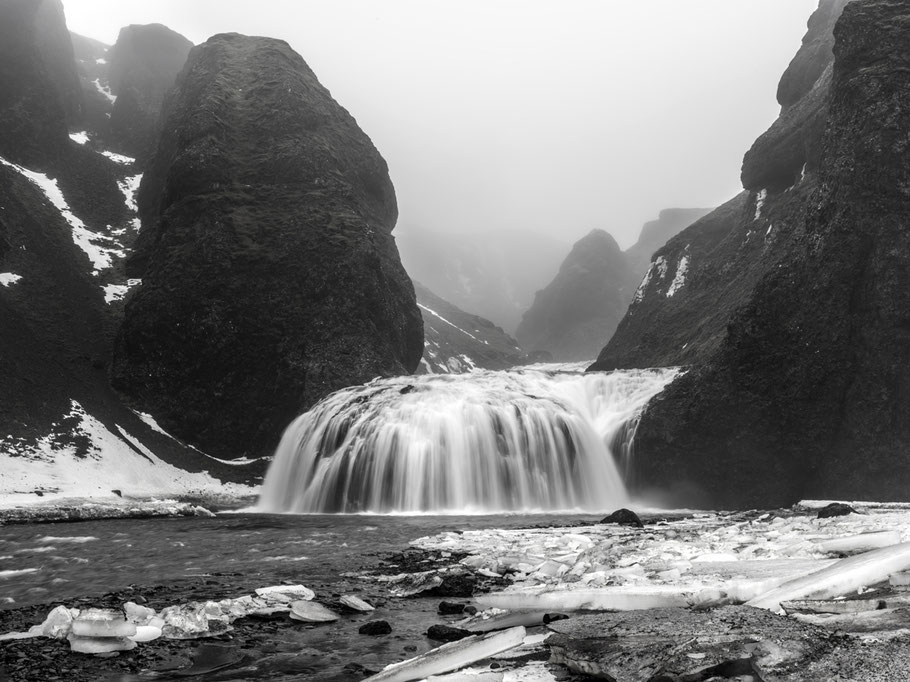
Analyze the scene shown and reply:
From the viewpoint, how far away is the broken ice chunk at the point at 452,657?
4.94 m

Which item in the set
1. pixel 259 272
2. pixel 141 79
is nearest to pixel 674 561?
pixel 259 272

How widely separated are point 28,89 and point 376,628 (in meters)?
69.9

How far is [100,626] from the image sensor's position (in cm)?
702

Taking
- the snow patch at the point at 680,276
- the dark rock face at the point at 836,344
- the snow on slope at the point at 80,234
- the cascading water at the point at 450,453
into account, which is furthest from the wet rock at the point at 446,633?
the snow patch at the point at 680,276

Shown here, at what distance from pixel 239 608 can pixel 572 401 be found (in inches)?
1205

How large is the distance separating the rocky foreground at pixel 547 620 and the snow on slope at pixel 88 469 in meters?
23.2

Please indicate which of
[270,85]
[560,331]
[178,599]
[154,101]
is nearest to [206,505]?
[178,599]

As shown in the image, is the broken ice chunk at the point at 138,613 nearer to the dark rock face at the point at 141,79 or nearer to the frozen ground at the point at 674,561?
the frozen ground at the point at 674,561

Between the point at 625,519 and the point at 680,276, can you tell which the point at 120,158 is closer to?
the point at 680,276

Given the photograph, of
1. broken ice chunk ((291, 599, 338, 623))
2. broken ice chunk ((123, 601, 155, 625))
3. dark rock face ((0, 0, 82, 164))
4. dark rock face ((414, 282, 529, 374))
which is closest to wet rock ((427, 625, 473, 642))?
broken ice chunk ((291, 599, 338, 623))

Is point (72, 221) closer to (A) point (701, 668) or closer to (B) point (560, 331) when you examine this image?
(A) point (701, 668)

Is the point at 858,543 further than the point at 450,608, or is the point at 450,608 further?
the point at 450,608

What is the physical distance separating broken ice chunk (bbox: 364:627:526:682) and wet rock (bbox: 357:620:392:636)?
81.3 inches

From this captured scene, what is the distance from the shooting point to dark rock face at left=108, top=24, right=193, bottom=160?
73.2 metres
